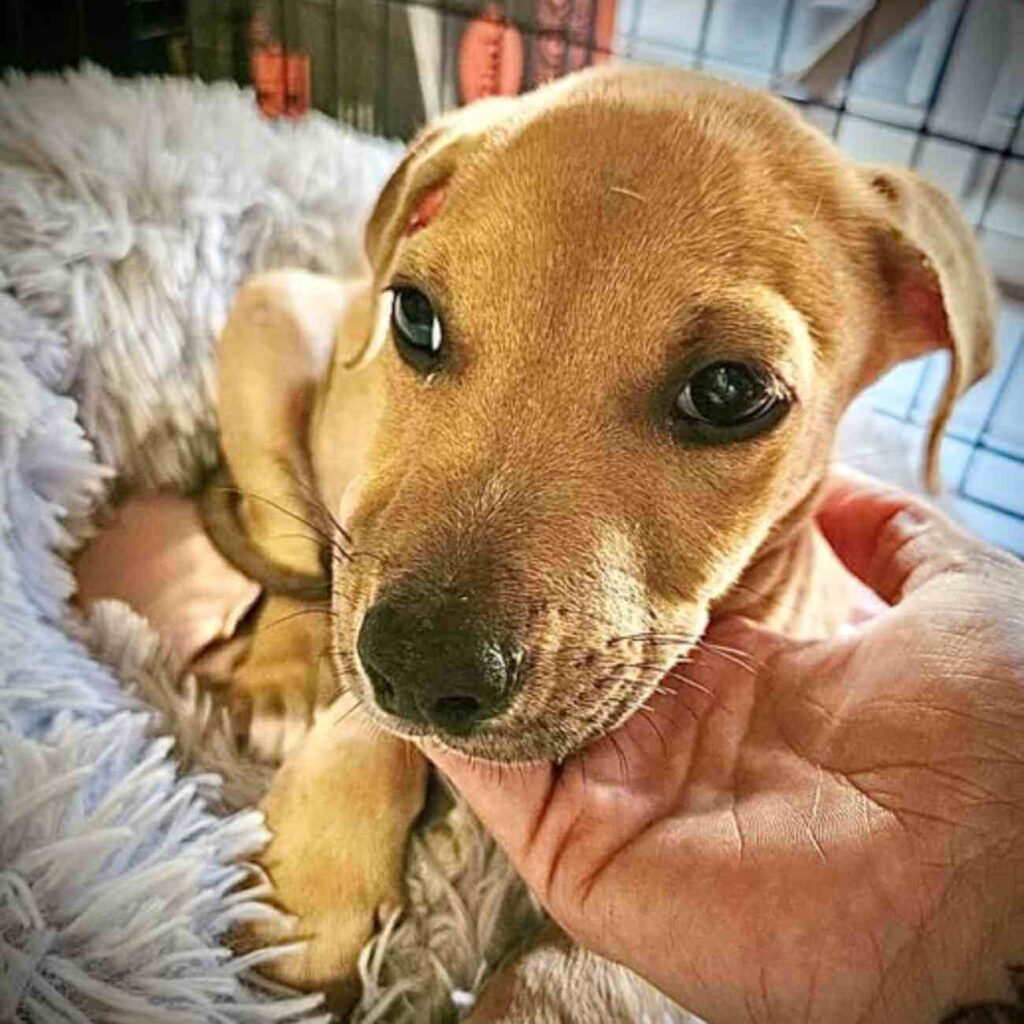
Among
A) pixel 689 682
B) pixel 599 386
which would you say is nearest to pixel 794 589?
pixel 689 682

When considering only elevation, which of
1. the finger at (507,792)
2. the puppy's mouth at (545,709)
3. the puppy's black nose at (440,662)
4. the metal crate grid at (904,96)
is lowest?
the finger at (507,792)

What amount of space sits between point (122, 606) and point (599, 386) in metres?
0.95

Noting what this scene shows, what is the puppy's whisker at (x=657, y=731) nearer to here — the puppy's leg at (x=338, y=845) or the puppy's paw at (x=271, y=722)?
the puppy's leg at (x=338, y=845)

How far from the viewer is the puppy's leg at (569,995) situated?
55.7 inches

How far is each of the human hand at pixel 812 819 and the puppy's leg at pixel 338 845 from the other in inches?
6.1

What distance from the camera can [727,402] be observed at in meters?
1.26

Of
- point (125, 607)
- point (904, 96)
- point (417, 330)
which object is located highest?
point (904, 96)

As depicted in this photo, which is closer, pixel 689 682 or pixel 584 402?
pixel 584 402

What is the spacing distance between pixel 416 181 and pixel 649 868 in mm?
904

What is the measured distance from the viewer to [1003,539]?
7.29 feet

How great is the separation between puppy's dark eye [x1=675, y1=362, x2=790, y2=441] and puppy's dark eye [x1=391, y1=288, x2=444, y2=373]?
290mm

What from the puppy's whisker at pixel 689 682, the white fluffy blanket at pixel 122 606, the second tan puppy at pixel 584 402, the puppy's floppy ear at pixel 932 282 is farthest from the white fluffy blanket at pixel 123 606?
the puppy's floppy ear at pixel 932 282

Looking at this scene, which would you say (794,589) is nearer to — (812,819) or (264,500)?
(812,819)

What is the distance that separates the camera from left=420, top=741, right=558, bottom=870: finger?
1378 millimetres
